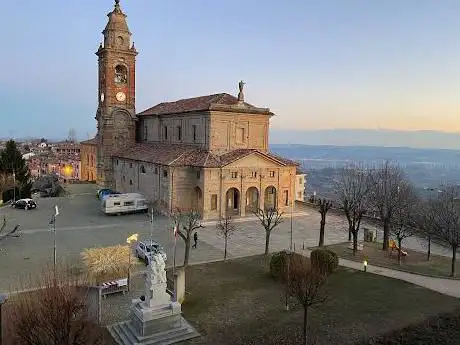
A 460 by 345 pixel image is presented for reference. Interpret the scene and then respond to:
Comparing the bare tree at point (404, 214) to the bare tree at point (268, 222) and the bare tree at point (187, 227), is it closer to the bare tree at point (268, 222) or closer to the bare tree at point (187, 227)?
the bare tree at point (268, 222)

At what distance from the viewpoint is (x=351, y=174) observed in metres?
43.2

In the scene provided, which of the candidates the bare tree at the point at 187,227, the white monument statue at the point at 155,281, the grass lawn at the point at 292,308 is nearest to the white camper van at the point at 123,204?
the bare tree at the point at 187,227

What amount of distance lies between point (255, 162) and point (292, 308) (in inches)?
904

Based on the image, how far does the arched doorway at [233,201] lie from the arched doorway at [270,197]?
122 inches

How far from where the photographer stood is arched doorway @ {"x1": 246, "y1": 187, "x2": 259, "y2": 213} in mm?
40969

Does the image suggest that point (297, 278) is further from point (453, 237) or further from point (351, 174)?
point (351, 174)

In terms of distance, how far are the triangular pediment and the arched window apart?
22768mm

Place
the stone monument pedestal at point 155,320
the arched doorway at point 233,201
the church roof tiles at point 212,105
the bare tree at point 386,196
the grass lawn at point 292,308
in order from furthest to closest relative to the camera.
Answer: the church roof tiles at point 212,105
the arched doorway at point 233,201
the bare tree at point 386,196
the grass lawn at point 292,308
the stone monument pedestal at point 155,320

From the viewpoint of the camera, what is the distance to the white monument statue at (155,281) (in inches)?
594

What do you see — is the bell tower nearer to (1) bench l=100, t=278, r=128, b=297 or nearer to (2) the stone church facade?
(2) the stone church facade

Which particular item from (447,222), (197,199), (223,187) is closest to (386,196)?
(447,222)

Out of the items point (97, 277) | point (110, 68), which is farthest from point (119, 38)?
point (97, 277)

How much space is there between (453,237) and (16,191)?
146ft

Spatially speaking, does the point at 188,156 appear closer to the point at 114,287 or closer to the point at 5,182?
the point at 5,182
